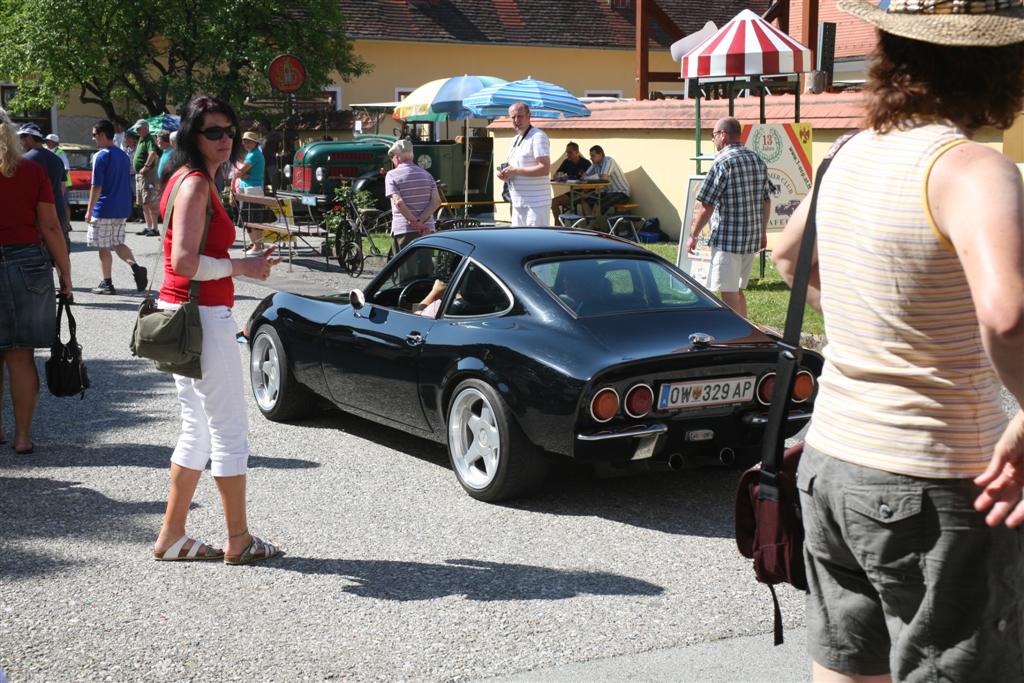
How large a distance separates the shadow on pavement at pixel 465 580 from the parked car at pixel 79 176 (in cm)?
2260

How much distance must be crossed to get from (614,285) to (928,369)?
4.10 m

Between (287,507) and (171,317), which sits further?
(287,507)

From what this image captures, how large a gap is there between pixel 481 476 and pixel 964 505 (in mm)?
3960

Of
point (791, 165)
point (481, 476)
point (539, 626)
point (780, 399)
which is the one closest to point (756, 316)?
point (791, 165)

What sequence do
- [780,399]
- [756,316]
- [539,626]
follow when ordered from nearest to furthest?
1. [780,399]
2. [539,626]
3. [756,316]

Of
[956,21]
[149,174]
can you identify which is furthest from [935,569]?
[149,174]

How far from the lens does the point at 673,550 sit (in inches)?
209

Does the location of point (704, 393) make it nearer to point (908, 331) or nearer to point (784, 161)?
point (908, 331)

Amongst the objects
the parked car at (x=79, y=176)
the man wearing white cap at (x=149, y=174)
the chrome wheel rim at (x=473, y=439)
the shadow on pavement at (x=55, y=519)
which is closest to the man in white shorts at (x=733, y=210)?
the chrome wheel rim at (x=473, y=439)

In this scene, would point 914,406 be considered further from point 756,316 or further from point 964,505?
point 756,316

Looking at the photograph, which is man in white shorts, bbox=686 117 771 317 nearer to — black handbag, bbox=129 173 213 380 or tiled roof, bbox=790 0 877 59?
black handbag, bbox=129 173 213 380

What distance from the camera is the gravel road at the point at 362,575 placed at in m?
4.20

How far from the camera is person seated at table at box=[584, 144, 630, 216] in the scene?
62.0ft

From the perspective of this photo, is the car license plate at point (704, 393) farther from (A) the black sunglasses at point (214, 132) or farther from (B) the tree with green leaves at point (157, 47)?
(B) the tree with green leaves at point (157, 47)
